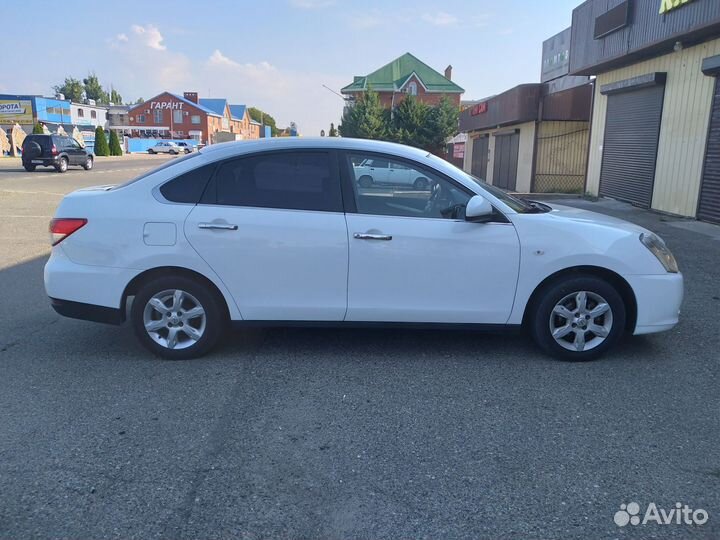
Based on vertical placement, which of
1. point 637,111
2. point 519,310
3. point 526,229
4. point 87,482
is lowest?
point 87,482

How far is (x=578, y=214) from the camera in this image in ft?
16.5

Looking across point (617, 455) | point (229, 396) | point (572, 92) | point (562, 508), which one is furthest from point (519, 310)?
point (572, 92)

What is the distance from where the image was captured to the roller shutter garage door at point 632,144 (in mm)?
14789

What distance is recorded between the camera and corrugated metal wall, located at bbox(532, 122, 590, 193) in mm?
23016

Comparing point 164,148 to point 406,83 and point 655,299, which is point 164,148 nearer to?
point 406,83

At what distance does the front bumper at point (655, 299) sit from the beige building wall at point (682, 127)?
31.6 feet

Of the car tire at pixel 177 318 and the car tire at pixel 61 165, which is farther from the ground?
the car tire at pixel 61 165

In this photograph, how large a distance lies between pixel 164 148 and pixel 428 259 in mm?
75702

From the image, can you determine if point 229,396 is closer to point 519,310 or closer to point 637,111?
point 519,310

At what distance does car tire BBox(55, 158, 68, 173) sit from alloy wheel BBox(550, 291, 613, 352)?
32049mm

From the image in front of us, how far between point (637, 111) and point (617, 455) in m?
14.7

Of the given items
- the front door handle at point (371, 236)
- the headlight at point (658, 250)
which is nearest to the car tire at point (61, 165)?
the front door handle at point (371, 236)

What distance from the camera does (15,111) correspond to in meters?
68.4

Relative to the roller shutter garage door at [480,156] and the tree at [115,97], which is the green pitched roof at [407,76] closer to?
the roller shutter garage door at [480,156]
